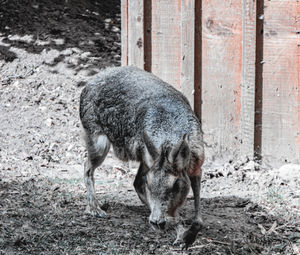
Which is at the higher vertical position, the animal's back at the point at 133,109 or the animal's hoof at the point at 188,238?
the animal's back at the point at 133,109

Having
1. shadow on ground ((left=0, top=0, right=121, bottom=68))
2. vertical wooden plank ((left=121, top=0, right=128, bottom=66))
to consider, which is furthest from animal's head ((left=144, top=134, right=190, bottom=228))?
shadow on ground ((left=0, top=0, right=121, bottom=68))

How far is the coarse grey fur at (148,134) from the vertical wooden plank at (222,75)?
111 centimetres

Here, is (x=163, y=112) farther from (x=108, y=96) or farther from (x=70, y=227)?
(x=70, y=227)

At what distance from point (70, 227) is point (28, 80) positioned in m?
4.42

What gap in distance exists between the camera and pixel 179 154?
4922 mm

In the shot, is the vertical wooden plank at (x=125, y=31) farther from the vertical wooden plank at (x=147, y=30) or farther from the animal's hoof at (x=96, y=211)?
the animal's hoof at (x=96, y=211)

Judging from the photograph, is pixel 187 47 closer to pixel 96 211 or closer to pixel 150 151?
pixel 96 211

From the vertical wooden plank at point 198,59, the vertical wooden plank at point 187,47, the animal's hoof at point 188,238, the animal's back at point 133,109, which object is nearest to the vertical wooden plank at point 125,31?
the vertical wooden plank at point 187,47

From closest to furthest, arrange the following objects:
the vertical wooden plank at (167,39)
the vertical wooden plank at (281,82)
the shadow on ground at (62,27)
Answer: the vertical wooden plank at (281,82) → the vertical wooden plank at (167,39) → the shadow on ground at (62,27)

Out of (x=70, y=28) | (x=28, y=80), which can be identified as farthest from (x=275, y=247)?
(x=70, y=28)

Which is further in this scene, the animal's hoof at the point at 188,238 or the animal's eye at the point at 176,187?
the animal's hoof at the point at 188,238

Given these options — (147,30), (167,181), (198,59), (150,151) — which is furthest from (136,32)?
(167,181)

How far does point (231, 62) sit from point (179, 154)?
2.41 m

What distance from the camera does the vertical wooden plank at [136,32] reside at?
7414 millimetres
